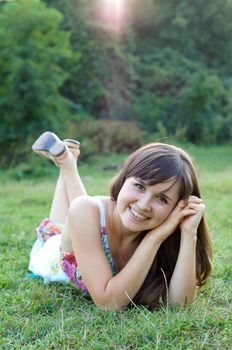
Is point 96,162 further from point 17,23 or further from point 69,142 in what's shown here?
point 69,142

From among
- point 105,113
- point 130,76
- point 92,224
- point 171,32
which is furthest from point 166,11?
point 92,224

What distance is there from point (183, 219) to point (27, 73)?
33.5 feet

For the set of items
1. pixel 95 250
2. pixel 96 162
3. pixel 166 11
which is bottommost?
pixel 96 162

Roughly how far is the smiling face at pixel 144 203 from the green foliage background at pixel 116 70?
10.1 meters

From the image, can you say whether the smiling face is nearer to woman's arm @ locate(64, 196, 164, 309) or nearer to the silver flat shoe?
woman's arm @ locate(64, 196, 164, 309)

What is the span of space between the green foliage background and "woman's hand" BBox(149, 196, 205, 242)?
1012 cm

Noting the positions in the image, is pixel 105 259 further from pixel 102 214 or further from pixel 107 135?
pixel 107 135

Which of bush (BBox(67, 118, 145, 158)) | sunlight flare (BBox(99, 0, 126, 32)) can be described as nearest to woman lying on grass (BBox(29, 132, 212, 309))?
bush (BBox(67, 118, 145, 158))

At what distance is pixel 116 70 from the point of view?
18.5 m

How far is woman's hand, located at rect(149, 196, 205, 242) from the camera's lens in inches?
90.7

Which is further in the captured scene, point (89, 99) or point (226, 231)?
point (89, 99)

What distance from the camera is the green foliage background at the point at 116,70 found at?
12242 mm

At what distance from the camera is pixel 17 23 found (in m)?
12.1

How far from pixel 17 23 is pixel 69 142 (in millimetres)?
9389
